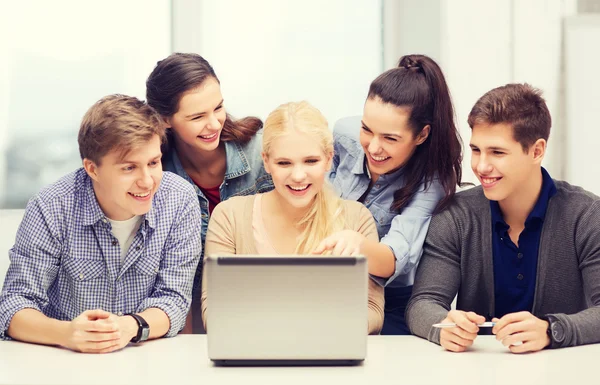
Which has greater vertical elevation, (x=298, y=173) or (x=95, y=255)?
(x=298, y=173)

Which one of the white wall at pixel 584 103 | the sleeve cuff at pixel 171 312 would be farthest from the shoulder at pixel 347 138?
the white wall at pixel 584 103

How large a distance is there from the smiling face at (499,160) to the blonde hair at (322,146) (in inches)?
14.9

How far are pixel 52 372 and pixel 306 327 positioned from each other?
0.47m

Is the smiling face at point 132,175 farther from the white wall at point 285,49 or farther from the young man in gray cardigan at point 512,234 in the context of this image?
the white wall at point 285,49

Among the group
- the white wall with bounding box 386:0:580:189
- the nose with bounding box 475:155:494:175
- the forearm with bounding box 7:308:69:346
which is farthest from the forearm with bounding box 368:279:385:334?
the white wall with bounding box 386:0:580:189

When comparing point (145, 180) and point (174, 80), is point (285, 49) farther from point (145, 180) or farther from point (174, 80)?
point (145, 180)

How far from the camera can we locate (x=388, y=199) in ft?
7.25

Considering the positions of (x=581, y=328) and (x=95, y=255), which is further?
(x=95, y=255)

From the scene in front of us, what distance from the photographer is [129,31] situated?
3.30 meters

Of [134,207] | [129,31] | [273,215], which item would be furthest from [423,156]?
[129,31]

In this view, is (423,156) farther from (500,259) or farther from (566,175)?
(566,175)

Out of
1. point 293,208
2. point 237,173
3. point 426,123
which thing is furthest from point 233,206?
point 426,123

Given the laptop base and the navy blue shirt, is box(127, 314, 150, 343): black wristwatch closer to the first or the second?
the laptop base

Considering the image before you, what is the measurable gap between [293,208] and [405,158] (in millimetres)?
364
